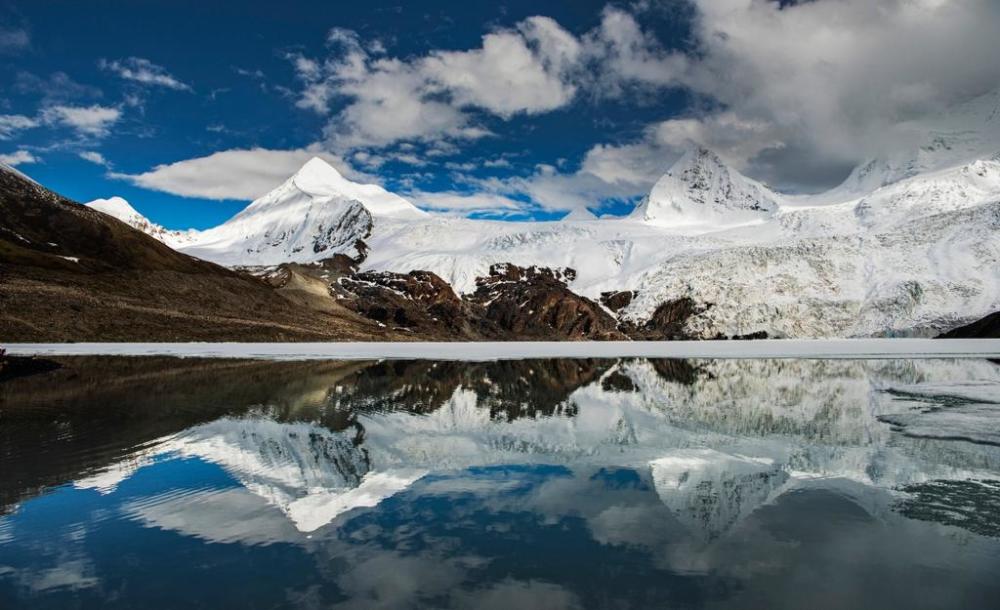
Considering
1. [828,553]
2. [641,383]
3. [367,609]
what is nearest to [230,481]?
[367,609]

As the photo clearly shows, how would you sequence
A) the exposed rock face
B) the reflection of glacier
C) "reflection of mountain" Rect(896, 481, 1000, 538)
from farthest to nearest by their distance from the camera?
the exposed rock face → the reflection of glacier → "reflection of mountain" Rect(896, 481, 1000, 538)

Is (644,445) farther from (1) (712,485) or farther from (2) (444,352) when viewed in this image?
(2) (444,352)

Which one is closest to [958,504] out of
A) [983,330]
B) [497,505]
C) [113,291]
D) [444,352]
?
[497,505]

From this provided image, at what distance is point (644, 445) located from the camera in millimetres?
22188

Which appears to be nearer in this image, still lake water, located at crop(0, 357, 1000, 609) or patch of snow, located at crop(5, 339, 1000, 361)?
still lake water, located at crop(0, 357, 1000, 609)

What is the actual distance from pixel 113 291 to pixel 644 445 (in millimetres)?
139478

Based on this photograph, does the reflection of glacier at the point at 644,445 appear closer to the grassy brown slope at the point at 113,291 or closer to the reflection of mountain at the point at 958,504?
the reflection of mountain at the point at 958,504

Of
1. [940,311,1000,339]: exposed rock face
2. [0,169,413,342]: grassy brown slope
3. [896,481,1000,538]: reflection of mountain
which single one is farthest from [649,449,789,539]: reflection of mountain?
[940,311,1000,339]: exposed rock face

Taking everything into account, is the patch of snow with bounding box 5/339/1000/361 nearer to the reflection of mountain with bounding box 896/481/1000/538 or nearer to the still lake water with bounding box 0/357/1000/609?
the still lake water with bounding box 0/357/1000/609

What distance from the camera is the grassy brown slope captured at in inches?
4235

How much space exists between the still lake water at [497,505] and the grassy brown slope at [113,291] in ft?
307

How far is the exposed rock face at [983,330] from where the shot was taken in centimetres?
16675

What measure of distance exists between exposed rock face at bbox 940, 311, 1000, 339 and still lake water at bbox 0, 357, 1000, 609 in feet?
569

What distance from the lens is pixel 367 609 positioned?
31.1ft
